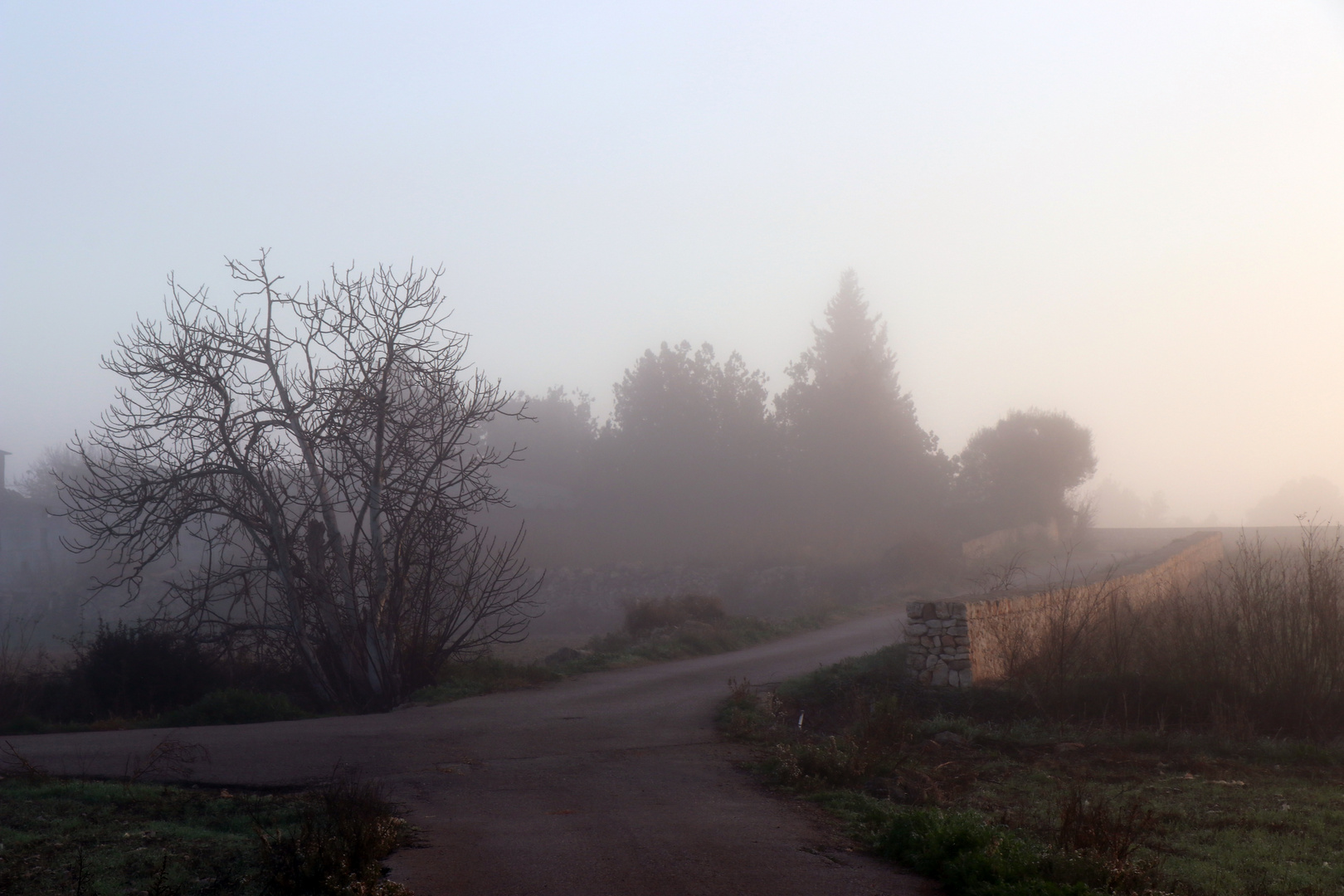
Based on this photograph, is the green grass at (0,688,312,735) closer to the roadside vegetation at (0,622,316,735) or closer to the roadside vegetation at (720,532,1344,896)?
the roadside vegetation at (0,622,316,735)

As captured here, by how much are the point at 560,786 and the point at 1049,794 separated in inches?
185

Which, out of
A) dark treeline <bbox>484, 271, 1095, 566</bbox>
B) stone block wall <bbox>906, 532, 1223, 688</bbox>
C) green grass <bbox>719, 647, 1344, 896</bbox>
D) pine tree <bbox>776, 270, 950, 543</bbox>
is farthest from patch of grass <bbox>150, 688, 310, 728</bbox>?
pine tree <bbox>776, 270, 950, 543</bbox>

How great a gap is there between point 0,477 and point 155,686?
57.8 m

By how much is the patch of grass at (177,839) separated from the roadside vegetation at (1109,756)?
3639mm

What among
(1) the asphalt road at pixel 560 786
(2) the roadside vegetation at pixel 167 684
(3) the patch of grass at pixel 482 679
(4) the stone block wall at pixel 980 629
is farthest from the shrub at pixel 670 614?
(4) the stone block wall at pixel 980 629

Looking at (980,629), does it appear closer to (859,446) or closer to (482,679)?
(482,679)

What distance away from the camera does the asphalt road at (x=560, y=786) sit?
550 centimetres

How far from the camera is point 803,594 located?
3828cm

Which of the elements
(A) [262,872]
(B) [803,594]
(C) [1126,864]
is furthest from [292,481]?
(B) [803,594]

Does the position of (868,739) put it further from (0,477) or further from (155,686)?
(0,477)

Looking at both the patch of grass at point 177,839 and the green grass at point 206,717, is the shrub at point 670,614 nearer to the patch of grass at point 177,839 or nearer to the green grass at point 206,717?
the green grass at point 206,717

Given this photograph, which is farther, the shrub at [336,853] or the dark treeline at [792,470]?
the dark treeline at [792,470]

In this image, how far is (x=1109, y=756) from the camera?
33.8 ft

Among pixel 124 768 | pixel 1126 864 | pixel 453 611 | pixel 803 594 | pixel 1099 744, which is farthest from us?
pixel 803 594
